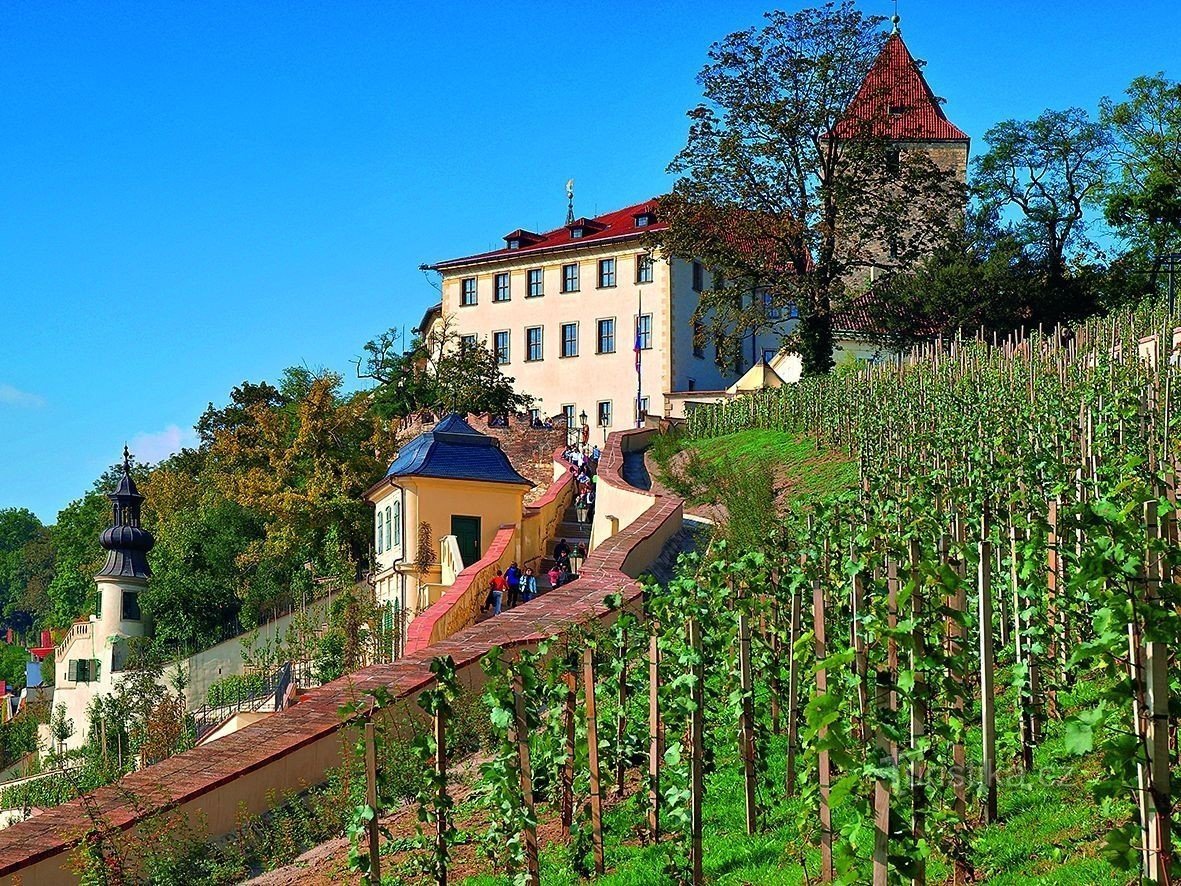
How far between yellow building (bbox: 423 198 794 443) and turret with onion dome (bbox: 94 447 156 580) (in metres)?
17.5

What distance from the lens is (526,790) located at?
9.98 meters

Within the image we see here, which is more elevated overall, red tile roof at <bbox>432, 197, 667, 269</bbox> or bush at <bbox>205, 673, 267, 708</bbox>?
red tile roof at <bbox>432, 197, 667, 269</bbox>

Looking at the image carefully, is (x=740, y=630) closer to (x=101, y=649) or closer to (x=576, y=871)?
(x=576, y=871)

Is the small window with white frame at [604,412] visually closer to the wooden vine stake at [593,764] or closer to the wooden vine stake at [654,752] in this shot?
the wooden vine stake at [593,764]

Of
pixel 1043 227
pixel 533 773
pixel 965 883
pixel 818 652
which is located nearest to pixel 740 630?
pixel 818 652

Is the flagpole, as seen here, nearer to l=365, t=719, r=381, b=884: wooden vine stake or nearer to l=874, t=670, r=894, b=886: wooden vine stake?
l=365, t=719, r=381, b=884: wooden vine stake

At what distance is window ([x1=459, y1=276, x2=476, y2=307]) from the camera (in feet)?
260

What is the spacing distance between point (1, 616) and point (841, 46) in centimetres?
11550

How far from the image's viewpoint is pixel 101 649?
51.9 m

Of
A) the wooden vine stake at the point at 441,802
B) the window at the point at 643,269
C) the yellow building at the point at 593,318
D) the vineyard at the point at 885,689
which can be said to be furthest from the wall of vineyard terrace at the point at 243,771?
the window at the point at 643,269

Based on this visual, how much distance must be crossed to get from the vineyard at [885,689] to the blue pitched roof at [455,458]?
17.5 metres

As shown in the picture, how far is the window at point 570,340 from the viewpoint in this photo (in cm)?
7538

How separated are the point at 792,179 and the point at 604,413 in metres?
25.5

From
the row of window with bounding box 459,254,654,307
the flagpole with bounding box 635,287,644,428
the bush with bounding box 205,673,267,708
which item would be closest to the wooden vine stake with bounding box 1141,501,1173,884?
the bush with bounding box 205,673,267,708
